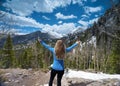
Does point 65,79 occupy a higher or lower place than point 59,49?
lower

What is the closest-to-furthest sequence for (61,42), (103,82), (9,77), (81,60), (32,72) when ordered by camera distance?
(61,42)
(103,82)
(9,77)
(32,72)
(81,60)

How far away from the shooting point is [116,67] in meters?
48.8

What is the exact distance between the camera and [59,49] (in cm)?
919

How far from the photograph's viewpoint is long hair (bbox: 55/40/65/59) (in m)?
9.16

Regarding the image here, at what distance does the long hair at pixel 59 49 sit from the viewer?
916 cm

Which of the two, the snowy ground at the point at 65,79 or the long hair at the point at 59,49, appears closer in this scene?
the long hair at the point at 59,49

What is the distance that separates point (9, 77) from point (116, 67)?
3484 cm

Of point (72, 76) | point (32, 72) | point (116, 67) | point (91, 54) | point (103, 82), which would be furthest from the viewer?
point (91, 54)

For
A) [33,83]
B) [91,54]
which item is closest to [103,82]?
[33,83]

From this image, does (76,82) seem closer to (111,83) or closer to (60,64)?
(111,83)

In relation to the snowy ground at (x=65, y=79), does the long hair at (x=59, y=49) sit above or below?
above

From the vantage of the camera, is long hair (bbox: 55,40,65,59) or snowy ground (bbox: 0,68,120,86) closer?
long hair (bbox: 55,40,65,59)

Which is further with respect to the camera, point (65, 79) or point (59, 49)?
point (65, 79)

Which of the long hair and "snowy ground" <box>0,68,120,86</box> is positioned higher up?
the long hair
